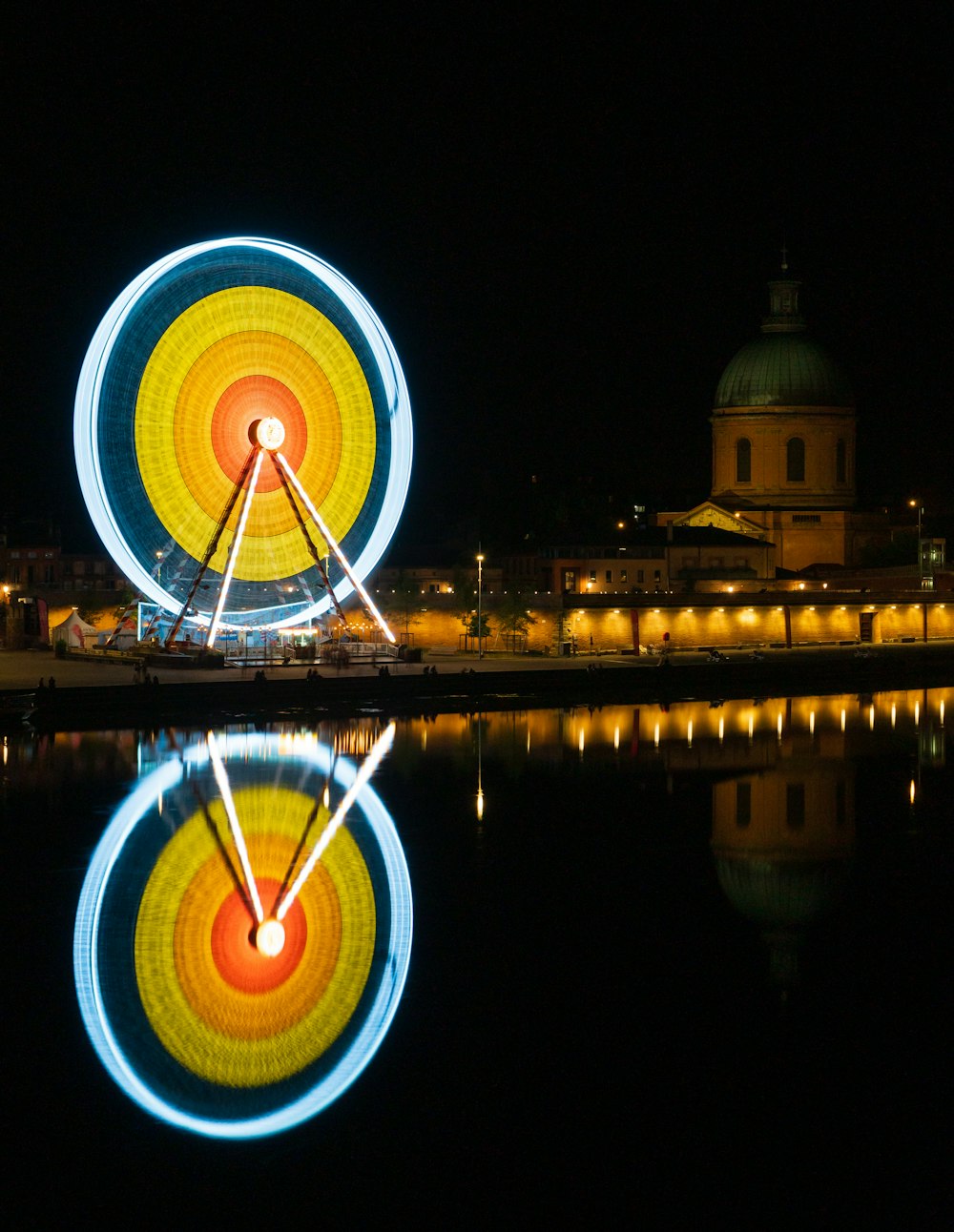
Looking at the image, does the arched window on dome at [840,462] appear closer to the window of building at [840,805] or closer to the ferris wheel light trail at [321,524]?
the ferris wheel light trail at [321,524]

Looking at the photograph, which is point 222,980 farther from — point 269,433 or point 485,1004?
point 269,433

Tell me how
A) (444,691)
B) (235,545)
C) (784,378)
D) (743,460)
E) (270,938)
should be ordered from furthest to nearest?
1. (743,460)
2. (784,378)
3. (444,691)
4. (235,545)
5. (270,938)

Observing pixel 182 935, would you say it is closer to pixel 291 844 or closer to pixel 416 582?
pixel 291 844

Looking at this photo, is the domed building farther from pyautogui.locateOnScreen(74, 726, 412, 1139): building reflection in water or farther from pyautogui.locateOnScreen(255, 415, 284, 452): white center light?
pyautogui.locateOnScreen(74, 726, 412, 1139): building reflection in water

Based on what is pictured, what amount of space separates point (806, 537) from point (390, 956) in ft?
256

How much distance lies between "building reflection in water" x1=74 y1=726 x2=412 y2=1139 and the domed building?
6524cm

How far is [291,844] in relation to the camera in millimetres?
29047

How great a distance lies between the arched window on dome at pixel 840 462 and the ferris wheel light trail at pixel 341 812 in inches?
2263

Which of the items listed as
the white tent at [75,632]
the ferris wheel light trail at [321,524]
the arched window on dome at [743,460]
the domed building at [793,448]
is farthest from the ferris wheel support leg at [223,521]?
the arched window on dome at [743,460]

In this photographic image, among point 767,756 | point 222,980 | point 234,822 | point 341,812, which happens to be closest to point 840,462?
point 767,756

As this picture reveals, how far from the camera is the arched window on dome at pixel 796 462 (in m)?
98.4

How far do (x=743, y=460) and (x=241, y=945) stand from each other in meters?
79.0

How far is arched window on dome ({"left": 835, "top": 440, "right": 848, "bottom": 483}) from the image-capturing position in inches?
3903

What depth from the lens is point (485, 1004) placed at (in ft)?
65.2
